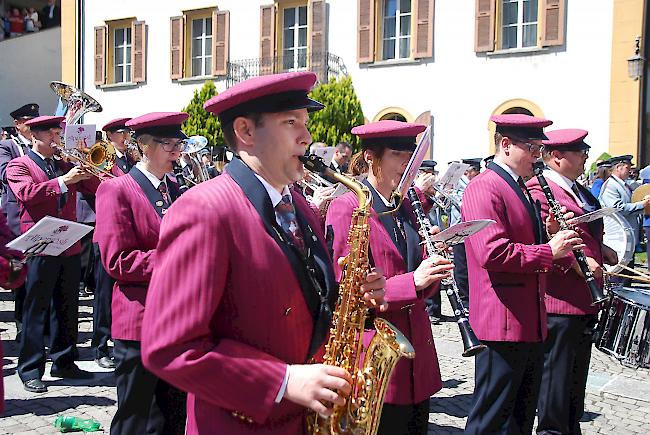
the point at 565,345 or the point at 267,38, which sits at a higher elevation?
the point at 267,38

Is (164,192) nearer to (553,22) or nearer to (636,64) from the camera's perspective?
(636,64)

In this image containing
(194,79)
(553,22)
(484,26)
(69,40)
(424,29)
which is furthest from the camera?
(69,40)

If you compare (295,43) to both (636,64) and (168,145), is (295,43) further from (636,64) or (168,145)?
(168,145)

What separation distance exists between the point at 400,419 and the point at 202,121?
61.6ft

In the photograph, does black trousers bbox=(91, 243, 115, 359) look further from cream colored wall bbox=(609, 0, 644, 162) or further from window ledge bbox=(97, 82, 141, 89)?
window ledge bbox=(97, 82, 141, 89)

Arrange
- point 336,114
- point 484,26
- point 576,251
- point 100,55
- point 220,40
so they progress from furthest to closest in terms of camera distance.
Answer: point 100,55 → point 220,40 → point 336,114 → point 484,26 → point 576,251

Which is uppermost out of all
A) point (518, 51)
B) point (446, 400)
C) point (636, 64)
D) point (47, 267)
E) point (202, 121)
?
point (518, 51)

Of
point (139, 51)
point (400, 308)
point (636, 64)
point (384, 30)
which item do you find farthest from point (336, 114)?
point (400, 308)

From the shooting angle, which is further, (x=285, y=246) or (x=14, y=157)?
(x=14, y=157)

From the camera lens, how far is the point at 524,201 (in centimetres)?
430

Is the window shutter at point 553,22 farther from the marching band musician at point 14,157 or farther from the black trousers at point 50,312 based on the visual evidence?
the black trousers at point 50,312

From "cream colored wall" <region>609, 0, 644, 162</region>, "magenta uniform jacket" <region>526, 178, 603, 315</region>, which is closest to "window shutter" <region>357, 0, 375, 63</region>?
"cream colored wall" <region>609, 0, 644, 162</region>

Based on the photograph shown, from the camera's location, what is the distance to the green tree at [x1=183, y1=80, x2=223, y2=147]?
2111 centimetres

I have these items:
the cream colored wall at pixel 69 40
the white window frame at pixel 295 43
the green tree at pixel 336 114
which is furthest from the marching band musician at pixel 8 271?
the cream colored wall at pixel 69 40
